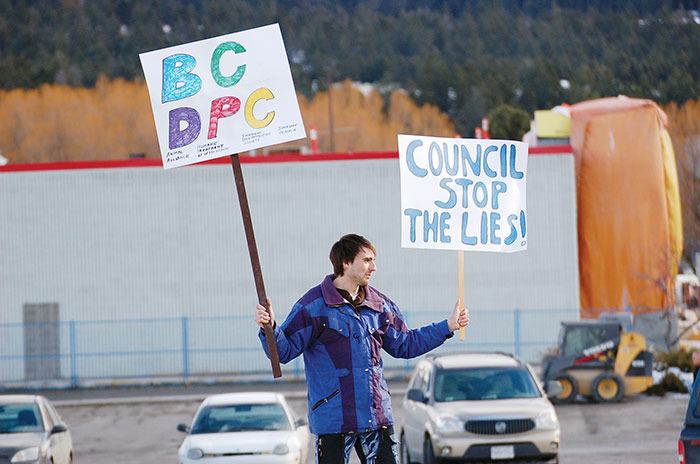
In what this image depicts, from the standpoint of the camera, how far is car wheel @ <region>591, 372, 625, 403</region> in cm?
3030

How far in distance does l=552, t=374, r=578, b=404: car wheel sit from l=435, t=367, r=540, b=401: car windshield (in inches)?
419

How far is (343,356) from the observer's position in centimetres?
828

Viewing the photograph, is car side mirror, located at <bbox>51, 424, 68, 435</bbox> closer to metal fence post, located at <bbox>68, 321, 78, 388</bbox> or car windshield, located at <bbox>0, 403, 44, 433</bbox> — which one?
car windshield, located at <bbox>0, 403, 44, 433</bbox>

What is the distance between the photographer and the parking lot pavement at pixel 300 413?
74.3ft

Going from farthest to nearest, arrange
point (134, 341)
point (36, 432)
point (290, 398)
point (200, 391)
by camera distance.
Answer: point (134, 341)
point (200, 391)
point (290, 398)
point (36, 432)

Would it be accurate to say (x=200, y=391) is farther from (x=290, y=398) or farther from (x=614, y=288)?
(x=614, y=288)

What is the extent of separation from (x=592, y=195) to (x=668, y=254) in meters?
2.95

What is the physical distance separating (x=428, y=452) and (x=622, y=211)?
27769 mm

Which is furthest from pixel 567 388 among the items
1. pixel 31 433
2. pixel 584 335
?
pixel 31 433

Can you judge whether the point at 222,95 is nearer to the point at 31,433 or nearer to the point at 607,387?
the point at 31,433

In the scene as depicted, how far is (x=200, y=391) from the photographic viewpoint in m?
38.4

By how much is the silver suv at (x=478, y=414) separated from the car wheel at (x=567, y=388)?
10.0 m

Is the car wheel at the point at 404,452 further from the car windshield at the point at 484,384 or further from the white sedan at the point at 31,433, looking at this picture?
the white sedan at the point at 31,433

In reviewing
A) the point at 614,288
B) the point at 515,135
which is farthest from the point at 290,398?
the point at 515,135
